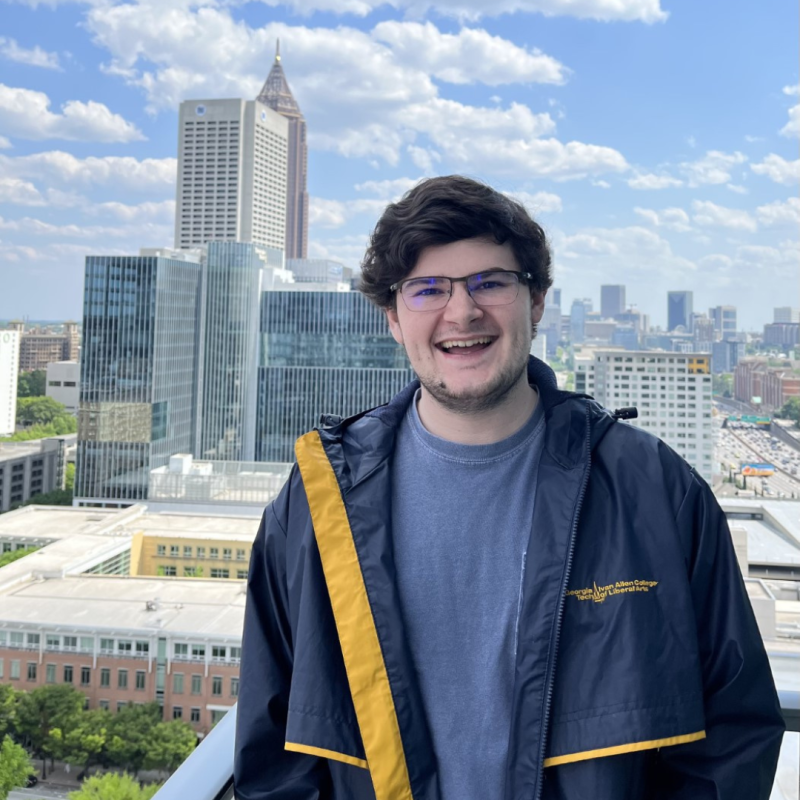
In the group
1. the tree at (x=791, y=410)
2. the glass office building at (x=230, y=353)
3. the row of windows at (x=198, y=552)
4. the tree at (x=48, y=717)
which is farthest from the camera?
the glass office building at (x=230, y=353)

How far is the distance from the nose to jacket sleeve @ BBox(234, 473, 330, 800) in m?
0.19

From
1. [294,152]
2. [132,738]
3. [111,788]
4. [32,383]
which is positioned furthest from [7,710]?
[294,152]

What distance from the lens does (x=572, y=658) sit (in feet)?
1.86

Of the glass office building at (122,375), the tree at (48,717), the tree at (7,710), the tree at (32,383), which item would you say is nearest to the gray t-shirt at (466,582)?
the tree at (48,717)

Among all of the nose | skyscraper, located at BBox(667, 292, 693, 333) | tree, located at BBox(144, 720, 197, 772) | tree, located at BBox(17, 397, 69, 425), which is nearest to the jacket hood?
the nose

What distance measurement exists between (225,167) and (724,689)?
46020 mm

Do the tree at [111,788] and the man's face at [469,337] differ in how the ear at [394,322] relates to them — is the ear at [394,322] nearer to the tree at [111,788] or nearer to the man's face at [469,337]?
the man's face at [469,337]

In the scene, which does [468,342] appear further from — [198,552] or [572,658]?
[198,552]

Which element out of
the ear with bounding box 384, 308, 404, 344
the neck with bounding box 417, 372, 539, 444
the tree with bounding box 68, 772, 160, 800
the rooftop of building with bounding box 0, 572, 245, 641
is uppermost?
the ear with bounding box 384, 308, 404, 344

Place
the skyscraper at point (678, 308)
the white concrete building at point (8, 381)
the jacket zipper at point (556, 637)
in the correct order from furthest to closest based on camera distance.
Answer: the skyscraper at point (678, 308)
the white concrete building at point (8, 381)
the jacket zipper at point (556, 637)

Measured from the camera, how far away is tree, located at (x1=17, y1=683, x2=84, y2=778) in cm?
557

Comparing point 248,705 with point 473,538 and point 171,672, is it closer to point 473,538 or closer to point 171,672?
point 473,538

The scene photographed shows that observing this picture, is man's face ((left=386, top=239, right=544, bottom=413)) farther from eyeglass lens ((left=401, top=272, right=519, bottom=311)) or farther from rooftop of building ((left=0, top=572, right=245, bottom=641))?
rooftop of building ((left=0, top=572, right=245, bottom=641))

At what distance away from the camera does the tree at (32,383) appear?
22156 millimetres
